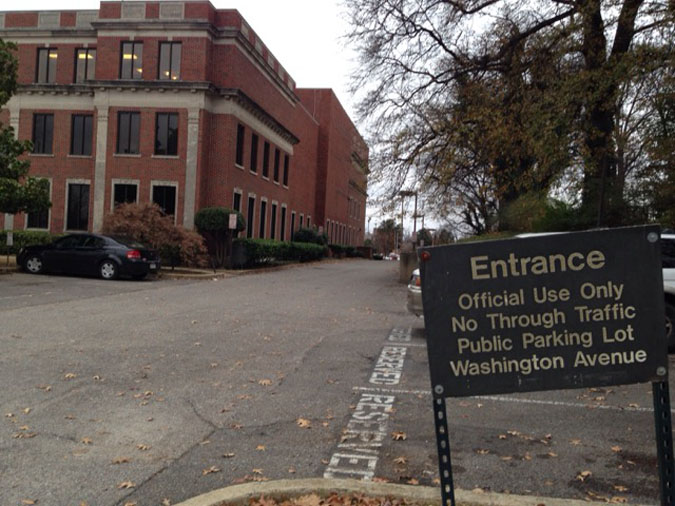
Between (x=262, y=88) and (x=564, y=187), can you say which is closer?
(x=564, y=187)

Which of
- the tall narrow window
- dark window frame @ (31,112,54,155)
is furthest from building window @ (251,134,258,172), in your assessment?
dark window frame @ (31,112,54,155)

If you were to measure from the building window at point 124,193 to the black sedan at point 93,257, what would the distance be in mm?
10251

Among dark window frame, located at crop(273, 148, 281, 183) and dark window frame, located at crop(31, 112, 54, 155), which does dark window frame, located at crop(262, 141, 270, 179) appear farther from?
dark window frame, located at crop(31, 112, 54, 155)

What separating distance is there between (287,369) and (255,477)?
3.33 metres

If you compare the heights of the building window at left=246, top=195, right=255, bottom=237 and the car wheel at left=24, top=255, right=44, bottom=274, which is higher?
the building window at left=246, top=195, right=255, bottom=237

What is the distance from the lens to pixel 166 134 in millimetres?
30469

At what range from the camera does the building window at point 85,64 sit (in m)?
32.5

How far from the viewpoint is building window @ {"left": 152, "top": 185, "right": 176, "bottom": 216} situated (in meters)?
30.3

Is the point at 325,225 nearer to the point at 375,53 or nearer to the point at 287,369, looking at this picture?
the point at 375,53

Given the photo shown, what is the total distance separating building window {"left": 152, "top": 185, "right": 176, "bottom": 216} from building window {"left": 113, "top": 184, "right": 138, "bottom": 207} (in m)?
1.02

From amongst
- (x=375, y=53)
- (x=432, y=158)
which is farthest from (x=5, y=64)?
(x=432, y=158)

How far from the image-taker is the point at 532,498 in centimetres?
343

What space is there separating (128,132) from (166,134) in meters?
2.06

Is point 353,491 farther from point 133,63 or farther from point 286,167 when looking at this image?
point 286,167
